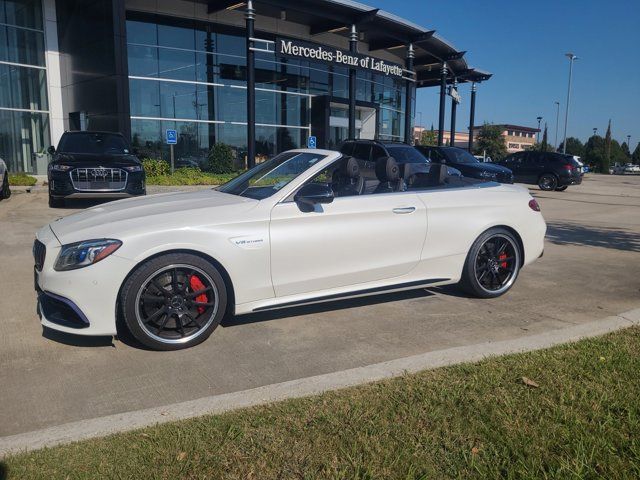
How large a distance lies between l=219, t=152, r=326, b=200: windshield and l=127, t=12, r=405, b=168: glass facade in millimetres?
16235

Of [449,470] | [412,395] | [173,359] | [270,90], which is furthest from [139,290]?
[270,90]

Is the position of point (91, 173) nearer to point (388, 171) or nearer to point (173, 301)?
point (388, 171)

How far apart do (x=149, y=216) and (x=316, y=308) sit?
6.29 ft

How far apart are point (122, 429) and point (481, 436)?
1.95 metres

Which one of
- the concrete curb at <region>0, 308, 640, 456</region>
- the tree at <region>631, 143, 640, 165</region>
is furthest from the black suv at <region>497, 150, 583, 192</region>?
the tree at <region>631, 143, 640, 165</region>

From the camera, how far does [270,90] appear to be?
27.0m

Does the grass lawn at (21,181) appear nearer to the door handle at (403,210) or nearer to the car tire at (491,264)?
the door handle at (403,210)

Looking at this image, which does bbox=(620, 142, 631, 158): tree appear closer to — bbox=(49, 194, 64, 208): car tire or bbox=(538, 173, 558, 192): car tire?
bbox=(538, 173, 558, 192): car tire

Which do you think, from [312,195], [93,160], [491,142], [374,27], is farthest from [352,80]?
[491,142]

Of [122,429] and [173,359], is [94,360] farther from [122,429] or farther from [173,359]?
[122,429]

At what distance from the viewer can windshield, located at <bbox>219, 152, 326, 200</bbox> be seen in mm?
4786

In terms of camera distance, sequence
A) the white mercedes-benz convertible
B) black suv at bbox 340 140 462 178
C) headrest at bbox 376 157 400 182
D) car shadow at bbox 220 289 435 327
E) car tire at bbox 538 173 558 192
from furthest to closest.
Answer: car tire at bbox 538 173 558 192 < black suv at bbox 340 140 462 178 < headrest at bbox 376 157 400 182 < car shadow at bbox 220 289 435 327 < the white mercedes-benz convertible

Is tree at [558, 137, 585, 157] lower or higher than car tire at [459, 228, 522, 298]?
higher

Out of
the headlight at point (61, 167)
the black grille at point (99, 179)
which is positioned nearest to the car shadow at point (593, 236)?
the black grille at point (99, 179)
